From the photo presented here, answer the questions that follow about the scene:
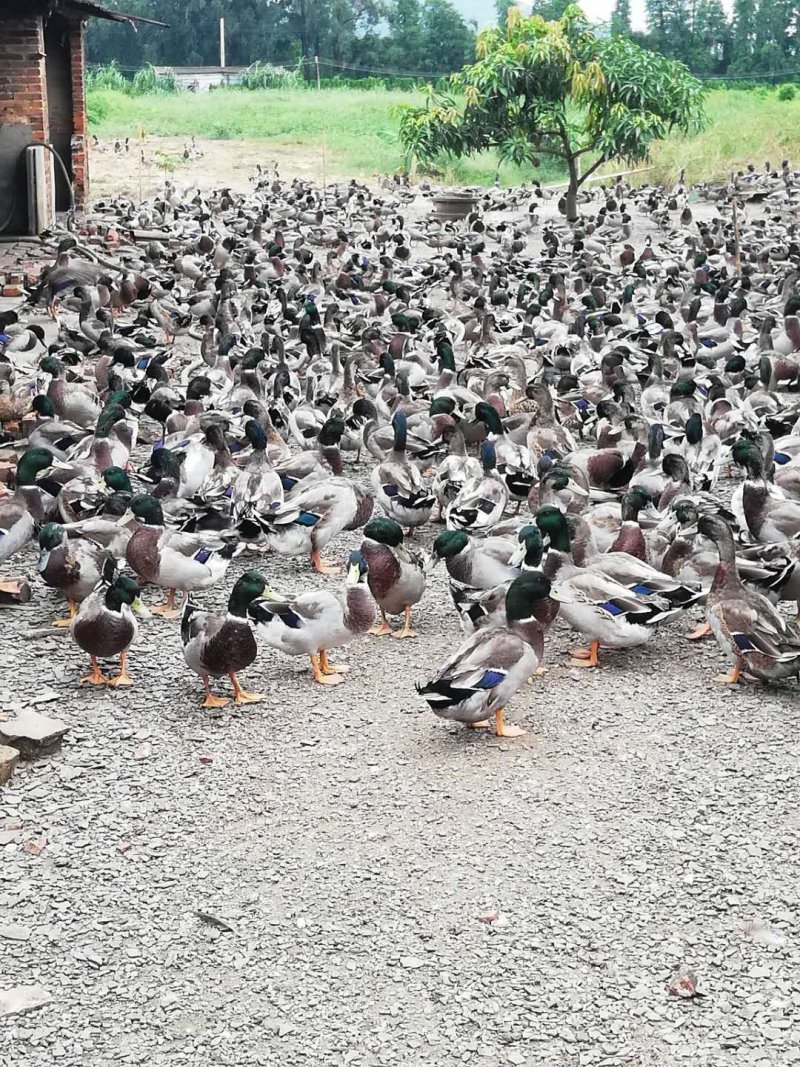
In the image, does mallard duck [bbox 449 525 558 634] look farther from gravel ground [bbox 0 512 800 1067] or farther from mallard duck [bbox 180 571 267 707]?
mallard duck [bbox 180 571 267 707]

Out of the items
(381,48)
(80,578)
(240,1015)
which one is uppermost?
→ (381,48)

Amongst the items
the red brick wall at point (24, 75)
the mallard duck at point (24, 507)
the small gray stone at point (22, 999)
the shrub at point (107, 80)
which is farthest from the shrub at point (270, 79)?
the small gray stone at point (22, 999)

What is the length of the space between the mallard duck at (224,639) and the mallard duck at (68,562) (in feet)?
3.46

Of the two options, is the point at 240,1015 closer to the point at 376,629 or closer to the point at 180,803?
the point at 180,803

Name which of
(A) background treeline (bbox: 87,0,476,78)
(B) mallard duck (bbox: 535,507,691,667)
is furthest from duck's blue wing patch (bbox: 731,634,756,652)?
(A) background treeline (bbox: 87,0,476,78)

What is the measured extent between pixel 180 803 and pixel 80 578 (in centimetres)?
209

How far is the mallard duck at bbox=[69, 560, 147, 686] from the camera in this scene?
21.1 ft

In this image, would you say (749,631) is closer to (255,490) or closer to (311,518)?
(311,518)

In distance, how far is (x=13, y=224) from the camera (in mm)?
20797

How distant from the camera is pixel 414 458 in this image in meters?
9.84

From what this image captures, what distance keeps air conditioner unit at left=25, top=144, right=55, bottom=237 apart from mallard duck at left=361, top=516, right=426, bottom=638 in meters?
15.0

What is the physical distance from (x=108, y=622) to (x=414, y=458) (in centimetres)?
389

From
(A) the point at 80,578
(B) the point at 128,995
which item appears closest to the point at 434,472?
(A) the point at 80,578

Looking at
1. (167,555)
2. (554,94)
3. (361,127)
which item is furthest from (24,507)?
(361,127)
